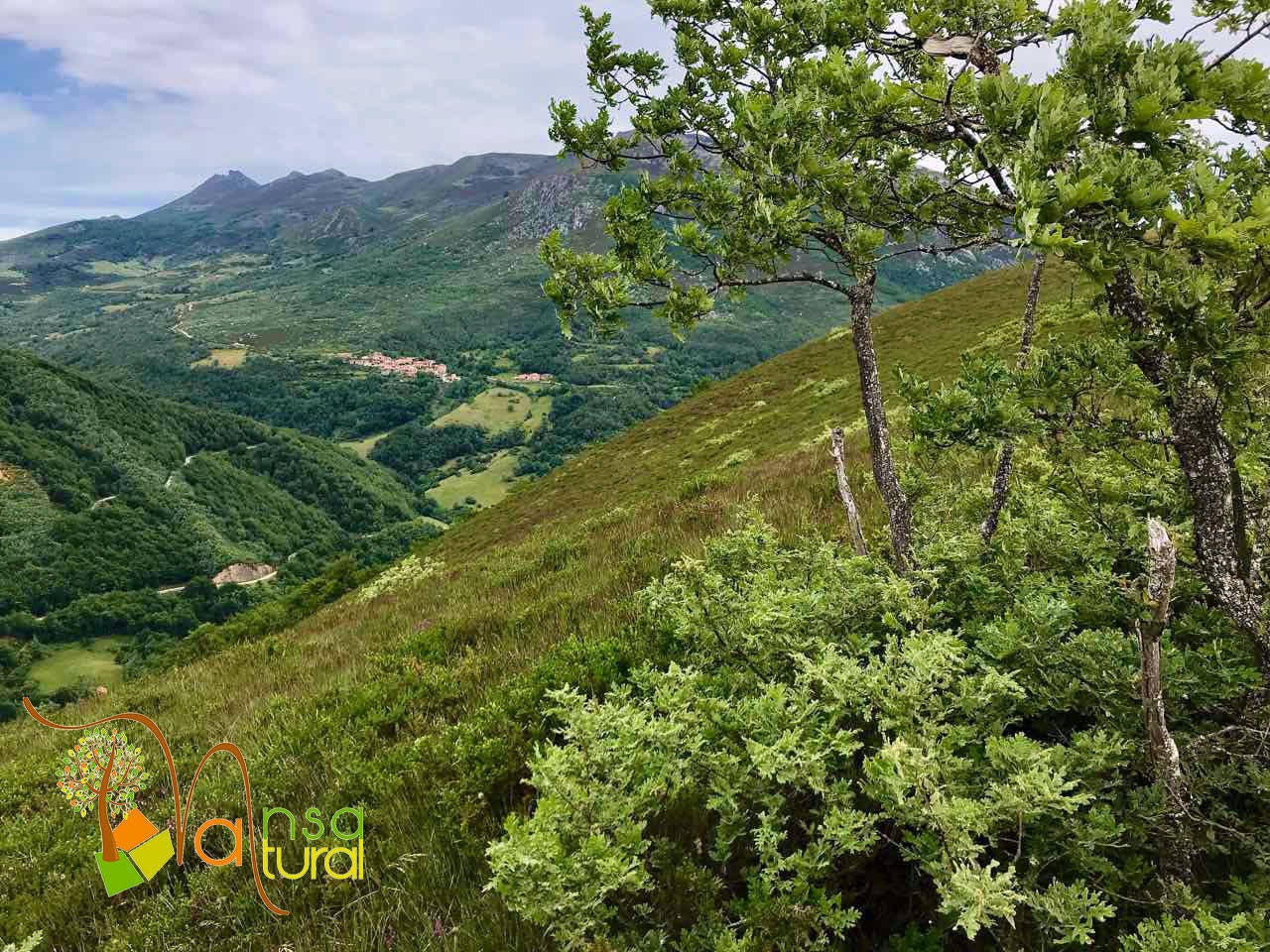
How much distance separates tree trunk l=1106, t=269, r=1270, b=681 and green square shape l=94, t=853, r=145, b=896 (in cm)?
673

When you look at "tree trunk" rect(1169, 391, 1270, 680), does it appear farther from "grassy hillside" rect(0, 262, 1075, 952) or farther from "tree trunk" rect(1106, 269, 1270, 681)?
"grassy hillside" rect(0, 262, 1075, 952)

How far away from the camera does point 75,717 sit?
10.1m

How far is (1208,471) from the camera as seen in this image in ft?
9.05

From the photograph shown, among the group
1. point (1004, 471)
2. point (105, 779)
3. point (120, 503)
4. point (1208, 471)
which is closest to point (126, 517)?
point (120, 503)

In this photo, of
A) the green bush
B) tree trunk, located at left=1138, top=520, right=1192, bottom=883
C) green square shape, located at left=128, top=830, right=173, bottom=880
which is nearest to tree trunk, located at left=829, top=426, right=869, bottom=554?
the green bush

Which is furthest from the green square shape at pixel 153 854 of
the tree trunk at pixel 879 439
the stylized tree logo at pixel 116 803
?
the tree trunk at pixel 879 439

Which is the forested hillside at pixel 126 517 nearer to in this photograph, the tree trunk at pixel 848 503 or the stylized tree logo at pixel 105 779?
the stylized tree logo at pixel 105 779

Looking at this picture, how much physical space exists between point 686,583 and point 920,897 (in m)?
2.85

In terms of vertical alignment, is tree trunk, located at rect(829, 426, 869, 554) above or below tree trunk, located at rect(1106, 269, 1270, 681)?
below

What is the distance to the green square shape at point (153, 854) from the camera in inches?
169

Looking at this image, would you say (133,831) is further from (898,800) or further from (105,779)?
(898,800)

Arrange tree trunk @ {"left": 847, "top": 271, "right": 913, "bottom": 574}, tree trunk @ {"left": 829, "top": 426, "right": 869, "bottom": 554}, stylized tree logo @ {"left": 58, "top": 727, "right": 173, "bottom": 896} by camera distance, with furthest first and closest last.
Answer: tree trunk @ {"left": 829, "top": 426, "right": 869, "bottom": 554} → tree trunk @ {"left": 847, "top": 271, "right": 913, "bottom": 574} → stylized tree logo @ {"left": 58, "top": 727, "right": 173, "bottom": 896}

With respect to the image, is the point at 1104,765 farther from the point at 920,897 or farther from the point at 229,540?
the point at 229,540

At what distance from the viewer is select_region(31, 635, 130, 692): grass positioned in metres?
112
